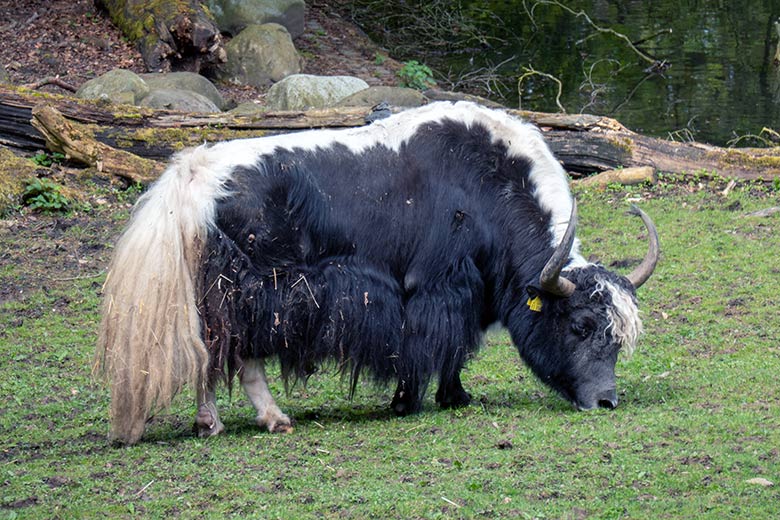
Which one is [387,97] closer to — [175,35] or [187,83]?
[187,83]

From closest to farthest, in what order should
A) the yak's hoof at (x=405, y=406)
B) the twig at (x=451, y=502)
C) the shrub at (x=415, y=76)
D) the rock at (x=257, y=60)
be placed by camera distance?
the twig at (x=451, y=502) → the yak's hoof at (x=405, y=406) → the rock at (x=257, y=60) → the shrub at (x=415, y=76)

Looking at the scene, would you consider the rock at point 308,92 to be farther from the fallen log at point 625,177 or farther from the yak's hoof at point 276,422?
the yak's hoof at point 276,422

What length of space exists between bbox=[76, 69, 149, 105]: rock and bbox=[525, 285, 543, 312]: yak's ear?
8929 millimetres

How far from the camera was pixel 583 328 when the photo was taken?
629 centimetres

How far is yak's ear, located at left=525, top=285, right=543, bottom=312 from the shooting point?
249 inches

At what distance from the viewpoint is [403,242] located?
6.33 meters

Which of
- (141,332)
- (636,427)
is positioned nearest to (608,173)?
(636,427)

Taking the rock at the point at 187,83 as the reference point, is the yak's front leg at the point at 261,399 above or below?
below

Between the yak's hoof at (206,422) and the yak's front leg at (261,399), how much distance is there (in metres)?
0.24

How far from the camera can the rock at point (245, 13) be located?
18547 millimetres

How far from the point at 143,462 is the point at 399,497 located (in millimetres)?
1491

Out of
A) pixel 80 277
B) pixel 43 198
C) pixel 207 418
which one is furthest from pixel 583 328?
pixel 43 198

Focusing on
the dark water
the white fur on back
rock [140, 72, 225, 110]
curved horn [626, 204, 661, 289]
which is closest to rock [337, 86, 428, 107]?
rock [140, 72, 225, 110]

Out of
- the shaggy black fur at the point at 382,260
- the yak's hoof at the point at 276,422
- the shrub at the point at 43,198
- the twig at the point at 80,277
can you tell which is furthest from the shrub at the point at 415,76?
the yak's hoof at the point at 276,422
